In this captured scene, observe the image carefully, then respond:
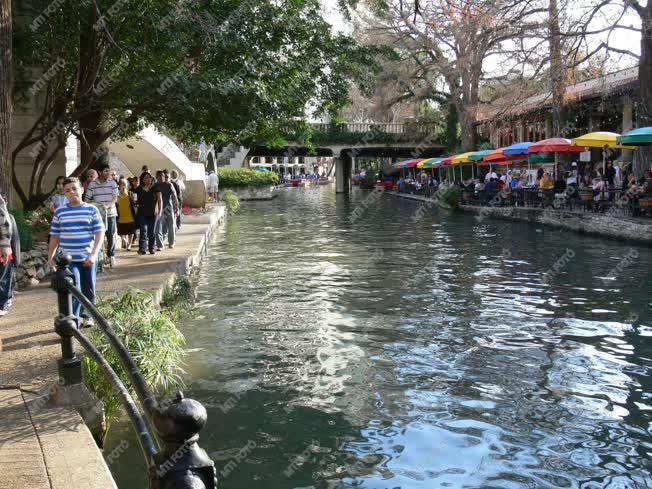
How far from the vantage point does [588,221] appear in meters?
20.2

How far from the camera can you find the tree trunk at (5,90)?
9.15 m

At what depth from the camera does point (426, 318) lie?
30.7ft

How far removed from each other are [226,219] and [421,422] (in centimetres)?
2397

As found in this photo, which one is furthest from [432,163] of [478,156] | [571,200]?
[571,200]

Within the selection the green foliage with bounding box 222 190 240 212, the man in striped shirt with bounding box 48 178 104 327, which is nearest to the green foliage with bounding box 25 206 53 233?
the man in striped shirt with bounding box 48 178 104 327

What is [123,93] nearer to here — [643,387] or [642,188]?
[643,387]

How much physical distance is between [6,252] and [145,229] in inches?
264

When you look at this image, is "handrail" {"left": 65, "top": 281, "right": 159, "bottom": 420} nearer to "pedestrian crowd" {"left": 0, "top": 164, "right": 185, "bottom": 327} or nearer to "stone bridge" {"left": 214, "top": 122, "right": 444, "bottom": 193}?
"pedestrian crowd" {"left": 0, "top": 164, "right": 185, "bottom": 327}

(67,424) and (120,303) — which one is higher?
(120,303)

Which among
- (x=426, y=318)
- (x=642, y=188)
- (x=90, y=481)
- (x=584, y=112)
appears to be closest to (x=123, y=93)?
(x=426, y=318)

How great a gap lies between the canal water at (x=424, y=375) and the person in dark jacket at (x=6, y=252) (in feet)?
6.35

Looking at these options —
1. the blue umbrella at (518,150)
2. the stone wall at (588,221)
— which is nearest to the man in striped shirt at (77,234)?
the stone wall at (588,221)

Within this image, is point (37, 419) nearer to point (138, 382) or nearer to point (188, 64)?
point (138, 382)

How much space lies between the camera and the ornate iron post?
7.45 ft
